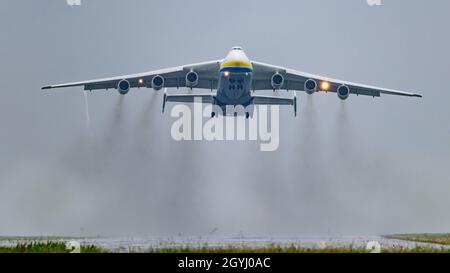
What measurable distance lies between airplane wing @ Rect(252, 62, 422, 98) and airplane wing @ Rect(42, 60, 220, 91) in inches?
85.9

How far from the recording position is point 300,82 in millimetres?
38750

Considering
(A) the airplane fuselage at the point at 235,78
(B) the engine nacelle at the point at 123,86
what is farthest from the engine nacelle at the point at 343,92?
(B) the engine nacelle at the point at 123,86

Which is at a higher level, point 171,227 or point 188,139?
point 188,139

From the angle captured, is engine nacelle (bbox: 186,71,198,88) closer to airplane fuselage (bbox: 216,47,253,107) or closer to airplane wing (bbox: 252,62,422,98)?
airplane fuselage (bbox: 216,47,253,107)

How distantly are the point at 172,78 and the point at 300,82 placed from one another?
6.63 m

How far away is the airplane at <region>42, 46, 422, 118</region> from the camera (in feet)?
112

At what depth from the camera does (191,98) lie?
3431 cm

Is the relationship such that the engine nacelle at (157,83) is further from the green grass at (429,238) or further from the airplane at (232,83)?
the green grass at (429,238)

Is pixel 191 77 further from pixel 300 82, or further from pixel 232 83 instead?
pixel 300 82

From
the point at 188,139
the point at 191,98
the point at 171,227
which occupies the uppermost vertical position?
the point at 191,98

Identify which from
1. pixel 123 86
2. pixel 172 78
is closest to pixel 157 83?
pixel 123 86
